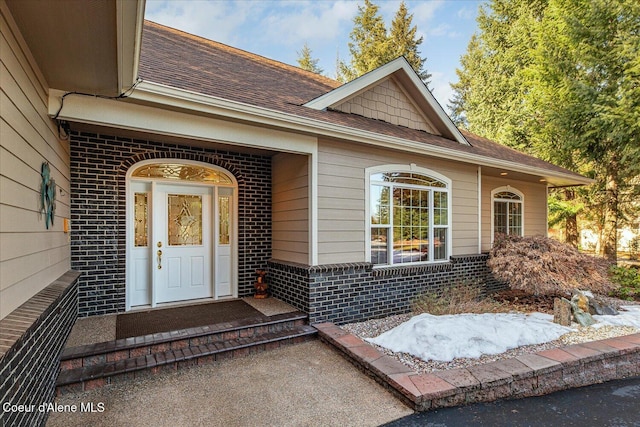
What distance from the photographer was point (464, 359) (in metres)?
3.70

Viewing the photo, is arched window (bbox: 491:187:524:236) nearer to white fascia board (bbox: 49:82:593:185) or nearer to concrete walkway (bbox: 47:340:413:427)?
white fascia board (bbox: 49:82:593:185)

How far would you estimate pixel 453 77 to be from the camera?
22734mm

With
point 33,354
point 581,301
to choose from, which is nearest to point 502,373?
point 581,301

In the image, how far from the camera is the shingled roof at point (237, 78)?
13.6 ft

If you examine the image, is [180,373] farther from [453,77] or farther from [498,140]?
[453,77]

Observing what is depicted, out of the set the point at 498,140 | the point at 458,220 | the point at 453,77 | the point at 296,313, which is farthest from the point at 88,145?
the point at 453,77

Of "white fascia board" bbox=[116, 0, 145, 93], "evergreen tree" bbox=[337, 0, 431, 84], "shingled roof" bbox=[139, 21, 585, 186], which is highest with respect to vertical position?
"evergreen tree" bbox=[337, 0, 431, 84]

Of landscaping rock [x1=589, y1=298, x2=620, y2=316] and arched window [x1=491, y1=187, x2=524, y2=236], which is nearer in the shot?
landscaping rock [x1=589, y1=298, x2=620, y2=316]

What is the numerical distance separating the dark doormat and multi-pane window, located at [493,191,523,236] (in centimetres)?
659

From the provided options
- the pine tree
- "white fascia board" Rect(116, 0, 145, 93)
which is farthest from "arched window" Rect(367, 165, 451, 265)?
the pine tree

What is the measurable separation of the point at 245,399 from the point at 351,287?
2.45 meters

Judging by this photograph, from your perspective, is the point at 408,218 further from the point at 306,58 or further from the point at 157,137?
the point at 306,58

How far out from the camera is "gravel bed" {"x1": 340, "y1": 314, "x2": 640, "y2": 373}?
3576 millimetres

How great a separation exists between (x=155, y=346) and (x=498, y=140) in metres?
15.8
